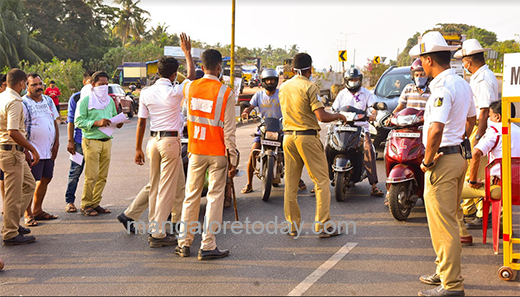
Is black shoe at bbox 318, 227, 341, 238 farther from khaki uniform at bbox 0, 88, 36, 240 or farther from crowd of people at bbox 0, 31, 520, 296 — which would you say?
khaki uniform at bbox 0, 88, 36, 240

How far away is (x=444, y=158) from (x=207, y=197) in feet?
8.15

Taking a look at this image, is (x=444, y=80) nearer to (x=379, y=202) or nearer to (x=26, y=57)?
(x=379, y=202)

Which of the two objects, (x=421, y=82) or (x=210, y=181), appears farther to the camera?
(x=421, y=82)

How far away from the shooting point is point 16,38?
53688 mm

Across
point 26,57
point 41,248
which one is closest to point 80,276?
point 41,248

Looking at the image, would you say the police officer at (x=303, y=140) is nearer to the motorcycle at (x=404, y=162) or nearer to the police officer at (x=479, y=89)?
the motorcycle at (x=404, y=162)

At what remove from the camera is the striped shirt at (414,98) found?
8.12 meters

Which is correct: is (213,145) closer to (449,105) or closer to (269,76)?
(449,105)

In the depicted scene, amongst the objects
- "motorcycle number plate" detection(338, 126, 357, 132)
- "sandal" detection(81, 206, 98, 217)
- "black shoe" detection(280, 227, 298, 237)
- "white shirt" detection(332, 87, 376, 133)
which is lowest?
"black shoe" detection(280, 227, 298, 237)

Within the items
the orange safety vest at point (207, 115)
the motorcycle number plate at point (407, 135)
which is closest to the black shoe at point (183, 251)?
the orange safety vest at point (207, 115)

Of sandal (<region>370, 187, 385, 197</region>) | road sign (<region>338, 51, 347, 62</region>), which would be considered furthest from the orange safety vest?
road sign (<region>338, 51, 347, 62</region>)

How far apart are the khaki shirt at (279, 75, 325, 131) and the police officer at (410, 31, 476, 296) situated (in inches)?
67.6

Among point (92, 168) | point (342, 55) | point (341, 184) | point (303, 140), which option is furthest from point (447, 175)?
point (342, 55)

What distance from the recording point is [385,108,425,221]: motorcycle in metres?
7.07
